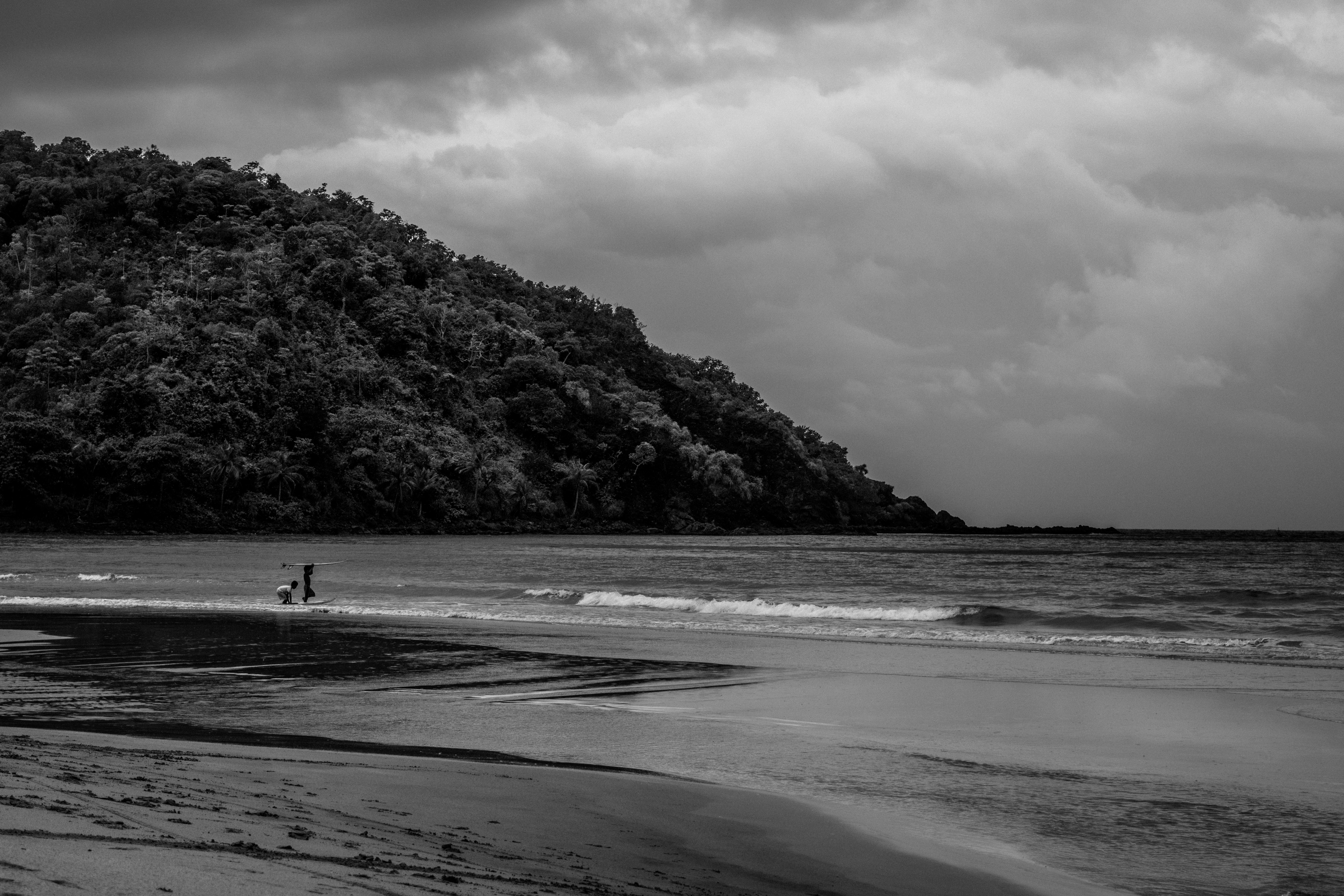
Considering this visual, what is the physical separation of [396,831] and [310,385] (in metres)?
97.2

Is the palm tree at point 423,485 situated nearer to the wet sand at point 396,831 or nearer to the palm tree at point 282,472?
the palm tree at point 282,472

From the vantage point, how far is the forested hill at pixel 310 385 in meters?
89.1

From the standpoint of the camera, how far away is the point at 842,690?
1529cm

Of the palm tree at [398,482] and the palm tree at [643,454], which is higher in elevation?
the palm tree at [643,454]

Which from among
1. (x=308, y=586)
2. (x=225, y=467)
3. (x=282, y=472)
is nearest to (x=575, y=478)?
(x=282, y=472)

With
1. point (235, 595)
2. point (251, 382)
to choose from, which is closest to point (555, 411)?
point (251, 382)

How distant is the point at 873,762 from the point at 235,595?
2888 cm

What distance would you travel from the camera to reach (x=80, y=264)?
107 metres

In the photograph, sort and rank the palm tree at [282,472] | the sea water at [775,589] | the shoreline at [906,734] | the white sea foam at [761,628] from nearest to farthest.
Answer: the shoreline at [906,734] < the white sea foam at [761,628] < the sea water at [775,589] < the palm tree at [282,472]

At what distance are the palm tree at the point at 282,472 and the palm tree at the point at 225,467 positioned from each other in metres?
1.95

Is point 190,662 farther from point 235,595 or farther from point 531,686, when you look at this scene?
point 235,595

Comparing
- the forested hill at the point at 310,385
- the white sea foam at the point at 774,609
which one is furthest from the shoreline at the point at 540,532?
the white sea foam at the point at 774,609

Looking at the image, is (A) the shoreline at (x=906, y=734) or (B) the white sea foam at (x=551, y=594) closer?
(A) the shoreline at (x=906, y=734)

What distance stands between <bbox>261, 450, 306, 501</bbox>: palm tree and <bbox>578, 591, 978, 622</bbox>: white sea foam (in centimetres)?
6642
